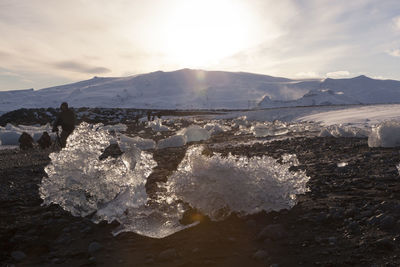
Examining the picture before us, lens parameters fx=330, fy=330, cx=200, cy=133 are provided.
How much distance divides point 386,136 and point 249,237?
19.8 ft

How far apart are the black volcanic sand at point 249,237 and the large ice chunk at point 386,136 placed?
3402 millimetres

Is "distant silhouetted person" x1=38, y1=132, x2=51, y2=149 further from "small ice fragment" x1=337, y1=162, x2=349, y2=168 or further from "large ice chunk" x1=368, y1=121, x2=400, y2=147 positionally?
"large ice chunk" x1=368, y1=121, x2=400, y2=147

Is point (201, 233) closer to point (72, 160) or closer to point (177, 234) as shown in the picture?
point (177, 234)

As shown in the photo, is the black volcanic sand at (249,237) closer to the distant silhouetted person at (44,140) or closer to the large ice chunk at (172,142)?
the large ice chunk at (172,142)

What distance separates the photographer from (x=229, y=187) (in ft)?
12.5

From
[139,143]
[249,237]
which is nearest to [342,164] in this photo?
[249,237]

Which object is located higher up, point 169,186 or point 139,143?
point 169,186

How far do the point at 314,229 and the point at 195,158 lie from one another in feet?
4.90

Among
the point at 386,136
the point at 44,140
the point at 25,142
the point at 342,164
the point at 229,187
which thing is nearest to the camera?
the point at 229,187

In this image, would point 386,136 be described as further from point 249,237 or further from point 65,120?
point 65,120

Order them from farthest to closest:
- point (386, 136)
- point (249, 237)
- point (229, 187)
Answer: point (386, 136) → point (229, 187) → point (249, 237)

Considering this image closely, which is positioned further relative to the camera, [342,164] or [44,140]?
[44,140]

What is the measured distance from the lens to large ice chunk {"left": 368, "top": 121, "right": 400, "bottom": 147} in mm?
7711

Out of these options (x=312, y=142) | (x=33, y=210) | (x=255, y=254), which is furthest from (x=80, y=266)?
(x=312, y=142)
